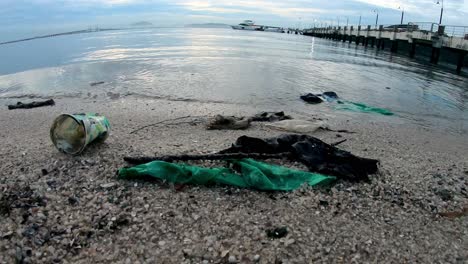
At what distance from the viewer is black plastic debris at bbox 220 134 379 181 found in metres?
6.23

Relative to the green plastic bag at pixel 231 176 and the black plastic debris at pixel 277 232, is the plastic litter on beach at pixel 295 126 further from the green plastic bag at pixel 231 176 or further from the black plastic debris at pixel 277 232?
the black plastic debris at pixel 277 232

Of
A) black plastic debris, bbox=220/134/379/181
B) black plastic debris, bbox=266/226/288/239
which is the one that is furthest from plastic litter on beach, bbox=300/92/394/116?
black plastic debris, bbox=266/226/288/239

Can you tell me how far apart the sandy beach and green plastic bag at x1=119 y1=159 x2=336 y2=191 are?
0.49 feet

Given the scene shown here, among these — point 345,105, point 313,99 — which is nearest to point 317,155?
point 345,105

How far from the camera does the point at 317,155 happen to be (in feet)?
22.4

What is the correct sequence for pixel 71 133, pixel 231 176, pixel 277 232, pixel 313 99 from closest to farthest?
pixel 277 232 < pixel 231 176 < pixel 71 133 < pixel 313 99

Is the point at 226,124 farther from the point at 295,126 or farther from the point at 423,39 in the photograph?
the point at 423,39

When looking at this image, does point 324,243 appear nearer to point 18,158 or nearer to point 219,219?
point 219,219

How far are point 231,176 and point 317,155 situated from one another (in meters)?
1.97

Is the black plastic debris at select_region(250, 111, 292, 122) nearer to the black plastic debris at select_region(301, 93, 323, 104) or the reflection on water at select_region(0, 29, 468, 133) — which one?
the reflection on water at select_region(0, 29, 468, 133)

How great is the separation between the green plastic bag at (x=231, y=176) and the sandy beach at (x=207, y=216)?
150 millimetres

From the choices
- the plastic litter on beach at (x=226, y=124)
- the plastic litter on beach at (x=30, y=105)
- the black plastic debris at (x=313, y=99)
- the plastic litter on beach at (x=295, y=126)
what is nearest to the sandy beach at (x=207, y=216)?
the plastic litter on beach at (x=226, y=124)

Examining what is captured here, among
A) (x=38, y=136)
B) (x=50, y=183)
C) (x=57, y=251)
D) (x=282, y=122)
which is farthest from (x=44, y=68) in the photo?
(x=57, y=251)

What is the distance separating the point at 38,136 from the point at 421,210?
863cm
